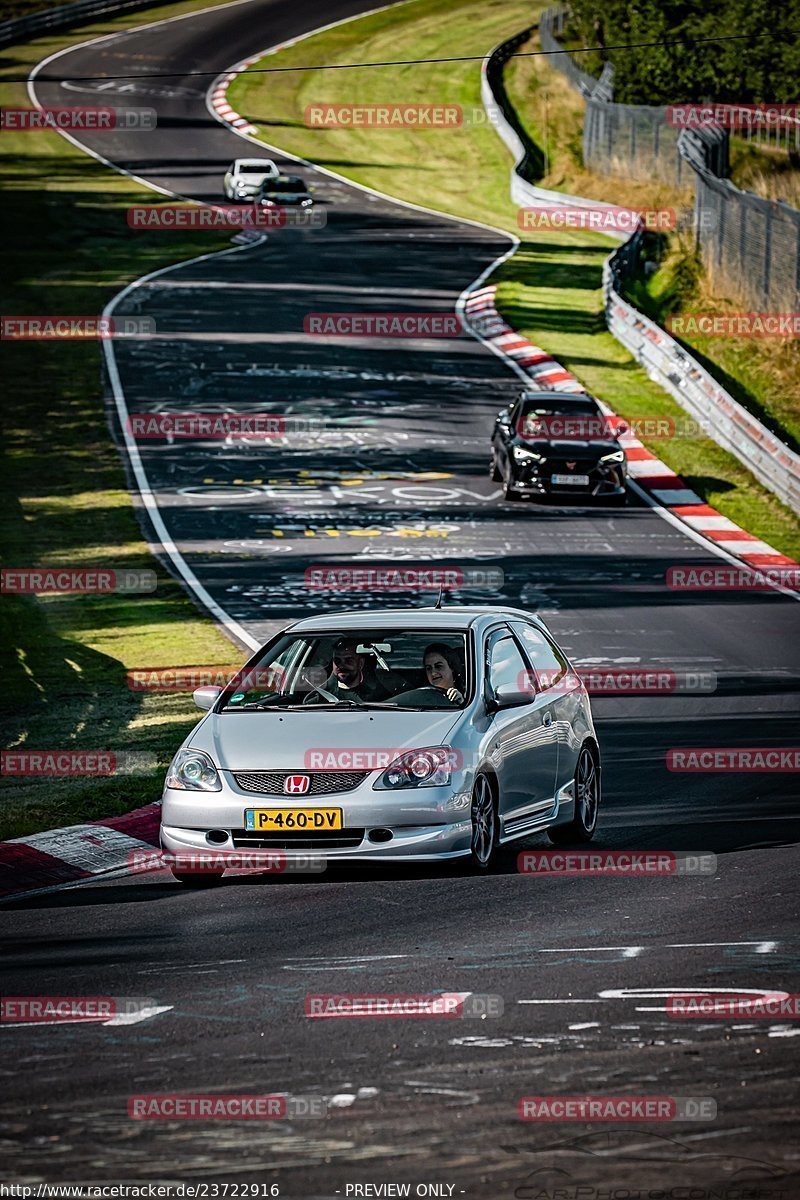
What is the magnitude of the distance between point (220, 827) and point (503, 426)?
20499mm

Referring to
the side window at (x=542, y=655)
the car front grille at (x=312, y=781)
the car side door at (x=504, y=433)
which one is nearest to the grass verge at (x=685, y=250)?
the car side door at (x=504, y=433)

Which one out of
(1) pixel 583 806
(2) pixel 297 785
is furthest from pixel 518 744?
(2) pixel 297 785

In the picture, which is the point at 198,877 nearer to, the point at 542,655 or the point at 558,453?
the point at 542,655

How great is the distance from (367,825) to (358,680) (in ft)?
4.92

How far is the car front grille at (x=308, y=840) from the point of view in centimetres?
1082

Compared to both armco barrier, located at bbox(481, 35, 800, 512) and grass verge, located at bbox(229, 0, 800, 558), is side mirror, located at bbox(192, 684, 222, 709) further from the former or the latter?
armco barrier, located at bbox(481, 35, 800, 512)

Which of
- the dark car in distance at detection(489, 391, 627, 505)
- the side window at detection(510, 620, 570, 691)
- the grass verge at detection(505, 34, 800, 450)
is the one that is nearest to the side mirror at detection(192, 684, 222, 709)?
the side window at detection(510, 620, 570, 691)

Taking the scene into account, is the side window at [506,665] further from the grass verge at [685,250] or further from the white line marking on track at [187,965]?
the grass verge at [685,250]

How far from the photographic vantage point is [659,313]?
43.5m

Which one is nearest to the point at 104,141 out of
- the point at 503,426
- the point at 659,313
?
the point at 659,313

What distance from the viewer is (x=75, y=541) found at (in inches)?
1078

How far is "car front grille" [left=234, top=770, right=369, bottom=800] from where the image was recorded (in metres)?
10.8

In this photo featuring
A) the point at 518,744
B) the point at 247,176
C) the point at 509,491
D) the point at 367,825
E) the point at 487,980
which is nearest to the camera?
the point at 487,980

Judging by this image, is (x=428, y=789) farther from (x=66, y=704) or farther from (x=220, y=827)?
(x=66, y=704)
